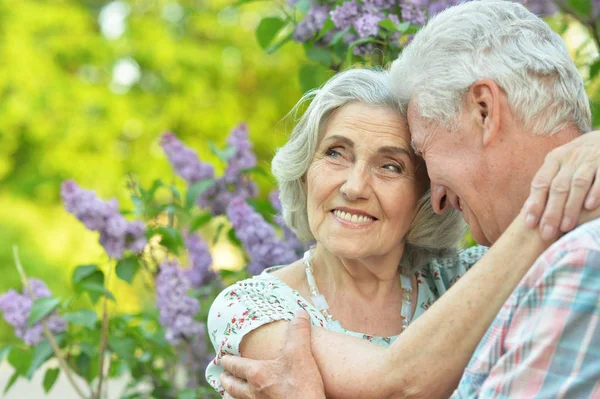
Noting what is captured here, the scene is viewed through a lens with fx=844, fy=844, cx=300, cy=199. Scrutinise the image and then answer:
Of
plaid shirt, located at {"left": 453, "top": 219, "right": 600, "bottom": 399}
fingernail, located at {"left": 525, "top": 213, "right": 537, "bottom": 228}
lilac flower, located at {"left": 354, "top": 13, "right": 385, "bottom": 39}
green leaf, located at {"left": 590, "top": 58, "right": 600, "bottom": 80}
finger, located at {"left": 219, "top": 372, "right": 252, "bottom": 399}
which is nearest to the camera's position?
plaid shirt, located at {"left": 453, "top": 219, "right": 600, "bottom": 399}

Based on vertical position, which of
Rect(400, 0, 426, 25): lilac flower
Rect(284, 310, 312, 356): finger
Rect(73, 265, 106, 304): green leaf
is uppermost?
Rect(400, 0, 426, 25): lilac flower

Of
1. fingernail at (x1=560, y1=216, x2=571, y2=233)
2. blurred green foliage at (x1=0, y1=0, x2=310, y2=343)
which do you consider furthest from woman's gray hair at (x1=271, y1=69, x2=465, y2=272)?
blurred green foliage at (x1=0, y1=0, x2=310, y2=343)

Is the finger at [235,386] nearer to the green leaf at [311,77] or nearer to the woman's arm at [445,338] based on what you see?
the woman's arm at [445,338]

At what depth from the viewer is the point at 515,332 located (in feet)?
5.49

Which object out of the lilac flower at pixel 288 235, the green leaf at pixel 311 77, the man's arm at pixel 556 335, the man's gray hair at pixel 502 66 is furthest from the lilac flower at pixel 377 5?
the man's arm at pixel 556 335

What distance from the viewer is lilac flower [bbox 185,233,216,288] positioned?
3361 millimetres

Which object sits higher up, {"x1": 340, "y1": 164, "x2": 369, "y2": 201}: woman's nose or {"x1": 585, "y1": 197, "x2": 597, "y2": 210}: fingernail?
{"x1": 585, "y1": 197, "x2": 597, "y2": 210}: fingernail

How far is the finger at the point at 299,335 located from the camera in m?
2.16

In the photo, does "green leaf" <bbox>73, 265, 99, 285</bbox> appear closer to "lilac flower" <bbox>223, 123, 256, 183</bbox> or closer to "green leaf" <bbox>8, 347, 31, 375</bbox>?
"green leaf" <bbox>8, 347, 31, 375</bbox>

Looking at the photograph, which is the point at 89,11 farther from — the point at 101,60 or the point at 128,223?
the point at 128,223

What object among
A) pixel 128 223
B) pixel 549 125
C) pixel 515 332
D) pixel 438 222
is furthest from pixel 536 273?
pixel 128 223

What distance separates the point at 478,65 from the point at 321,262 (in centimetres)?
83

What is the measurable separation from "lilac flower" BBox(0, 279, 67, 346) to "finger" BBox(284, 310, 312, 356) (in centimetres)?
132

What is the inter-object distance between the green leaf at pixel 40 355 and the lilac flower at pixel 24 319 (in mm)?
38
